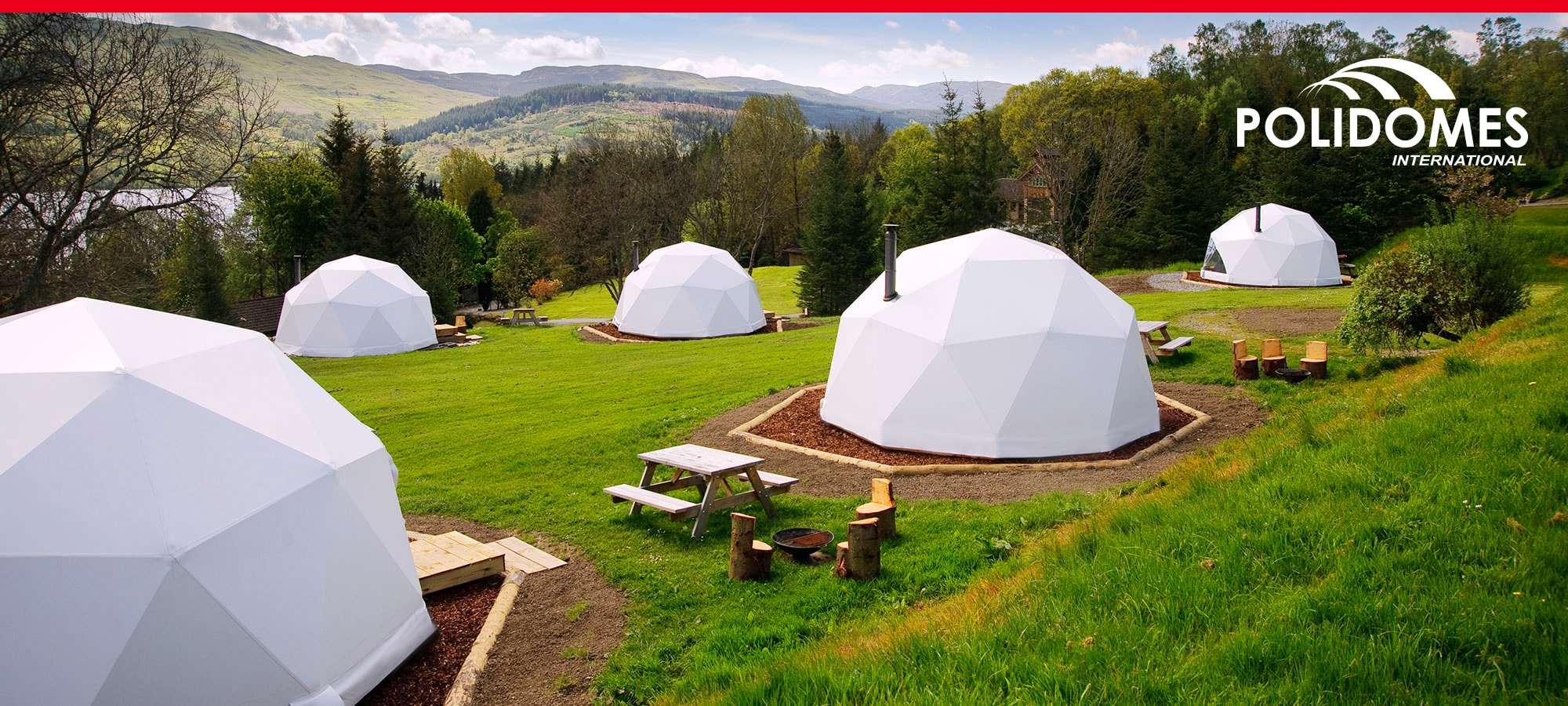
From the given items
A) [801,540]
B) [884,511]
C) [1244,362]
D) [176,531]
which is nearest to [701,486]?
[801,540]

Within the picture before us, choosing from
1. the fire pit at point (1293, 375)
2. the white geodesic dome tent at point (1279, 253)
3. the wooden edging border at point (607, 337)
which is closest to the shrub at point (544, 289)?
the wooden edging border at point (607, 337)

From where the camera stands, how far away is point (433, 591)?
298 inches

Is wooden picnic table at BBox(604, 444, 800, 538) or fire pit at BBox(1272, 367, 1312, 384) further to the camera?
fire pit at BBox(1272, 367, 1312, 384)

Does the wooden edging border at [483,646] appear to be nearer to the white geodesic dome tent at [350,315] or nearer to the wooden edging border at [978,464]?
the wooden edging border at [978,464]

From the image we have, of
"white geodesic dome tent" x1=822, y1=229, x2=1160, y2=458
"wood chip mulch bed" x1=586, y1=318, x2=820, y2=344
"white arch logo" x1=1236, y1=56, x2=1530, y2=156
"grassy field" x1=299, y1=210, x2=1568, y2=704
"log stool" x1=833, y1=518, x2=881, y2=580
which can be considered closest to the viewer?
"grassy field" x1=299, y1=210, x2=1568, y2=704

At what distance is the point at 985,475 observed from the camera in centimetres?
1066

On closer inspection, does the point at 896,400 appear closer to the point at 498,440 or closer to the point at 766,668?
the point at 498,440

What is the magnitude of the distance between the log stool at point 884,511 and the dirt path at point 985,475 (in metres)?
1.43

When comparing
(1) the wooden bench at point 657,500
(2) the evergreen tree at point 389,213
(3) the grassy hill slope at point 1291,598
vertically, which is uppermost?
(2) the evergreen tree at point 389,213

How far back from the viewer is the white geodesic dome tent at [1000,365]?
11648mm

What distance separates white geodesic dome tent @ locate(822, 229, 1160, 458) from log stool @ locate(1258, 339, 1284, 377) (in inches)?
145

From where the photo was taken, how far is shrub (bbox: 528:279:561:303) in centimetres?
5825

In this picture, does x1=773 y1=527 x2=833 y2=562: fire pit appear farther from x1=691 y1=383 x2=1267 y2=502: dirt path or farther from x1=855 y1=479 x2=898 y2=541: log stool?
x1=691 y1=383 x2=1267 y2=502: dirt path

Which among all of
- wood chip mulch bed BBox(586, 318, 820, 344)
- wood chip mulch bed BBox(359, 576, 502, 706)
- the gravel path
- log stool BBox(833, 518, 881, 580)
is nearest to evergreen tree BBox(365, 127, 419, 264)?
wood chip mulch bed BBox(586, 318, 820, 344)
